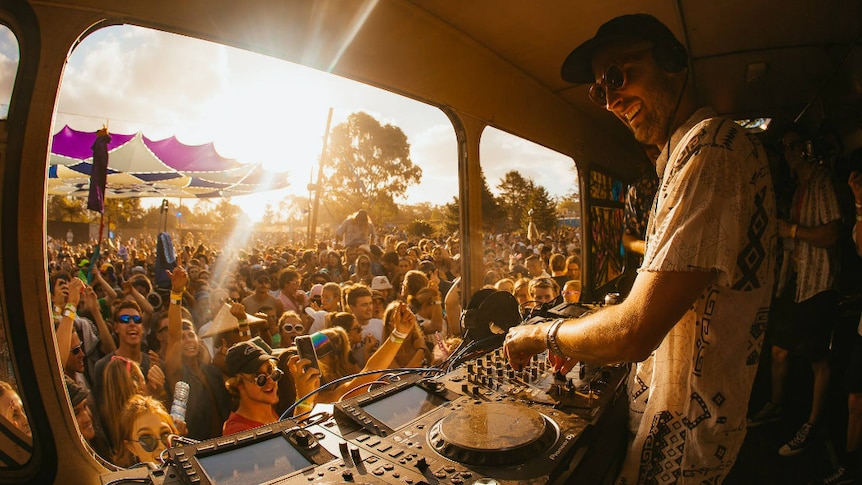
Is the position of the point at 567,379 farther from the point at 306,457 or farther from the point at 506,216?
the point at 506,216

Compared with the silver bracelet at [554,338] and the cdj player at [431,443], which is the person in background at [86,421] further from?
the silver bracelet at [554,338]

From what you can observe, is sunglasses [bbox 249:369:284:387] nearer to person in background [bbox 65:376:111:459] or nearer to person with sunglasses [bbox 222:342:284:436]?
person with sunglasses [bbox 222:342:284:436]

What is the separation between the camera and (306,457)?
106cm

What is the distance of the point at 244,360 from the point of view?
8.34ft

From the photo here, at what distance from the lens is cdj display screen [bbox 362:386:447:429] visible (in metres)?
1.24

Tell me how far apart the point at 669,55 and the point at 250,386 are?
8.54 feet

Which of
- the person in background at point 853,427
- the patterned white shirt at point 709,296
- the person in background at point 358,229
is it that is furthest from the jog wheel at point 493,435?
the person in background at point 358,229

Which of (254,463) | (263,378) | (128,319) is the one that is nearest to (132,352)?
(128,319)

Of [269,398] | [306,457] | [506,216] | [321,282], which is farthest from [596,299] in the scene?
[306,457]

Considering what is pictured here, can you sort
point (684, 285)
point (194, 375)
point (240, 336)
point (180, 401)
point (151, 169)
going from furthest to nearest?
point (151, 169)
point (240, 336)
point (194, 375)
point (180, 401)
point (684, 285)

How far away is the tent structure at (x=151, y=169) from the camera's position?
29.4 feet

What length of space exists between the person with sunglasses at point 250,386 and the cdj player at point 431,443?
137 centimetres

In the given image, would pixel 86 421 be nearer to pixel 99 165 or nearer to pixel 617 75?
pixel 99 165

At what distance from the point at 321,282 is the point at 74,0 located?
4286mm
